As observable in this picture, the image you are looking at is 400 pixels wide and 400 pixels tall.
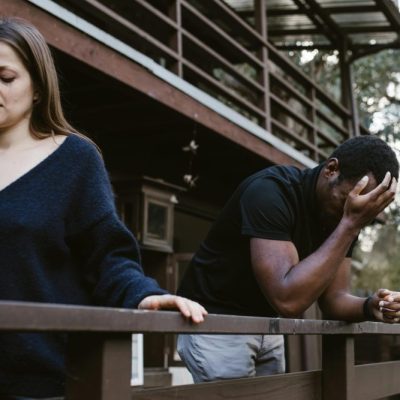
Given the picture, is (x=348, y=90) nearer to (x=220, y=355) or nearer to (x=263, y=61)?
(x=263, y=61)

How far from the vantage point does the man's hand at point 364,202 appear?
2527 millimetres

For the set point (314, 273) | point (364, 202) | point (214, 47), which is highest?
point (214, 47)

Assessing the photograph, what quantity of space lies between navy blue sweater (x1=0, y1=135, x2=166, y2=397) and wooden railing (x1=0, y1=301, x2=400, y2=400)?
0.21 m

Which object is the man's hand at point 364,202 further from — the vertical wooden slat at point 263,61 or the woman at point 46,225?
the vertical wooden slat at point 263,61

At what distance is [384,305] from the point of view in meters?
2.68

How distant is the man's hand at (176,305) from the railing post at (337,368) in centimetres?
122

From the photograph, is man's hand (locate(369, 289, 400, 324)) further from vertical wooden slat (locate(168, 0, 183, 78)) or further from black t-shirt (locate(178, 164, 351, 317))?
vertical wooden slat (locate(168, 0, 183, 78))

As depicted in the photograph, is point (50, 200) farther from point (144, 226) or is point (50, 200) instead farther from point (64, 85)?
point (144, 226)

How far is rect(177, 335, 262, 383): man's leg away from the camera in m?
2.70

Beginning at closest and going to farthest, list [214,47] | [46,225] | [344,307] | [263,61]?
[46,225] → [344,307] → [263,61] → [214,47]

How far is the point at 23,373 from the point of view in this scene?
1.63 meters

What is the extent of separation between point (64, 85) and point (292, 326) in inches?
159

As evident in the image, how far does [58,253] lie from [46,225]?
7 cm

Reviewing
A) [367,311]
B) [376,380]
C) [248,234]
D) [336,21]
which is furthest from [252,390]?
[336,21]
